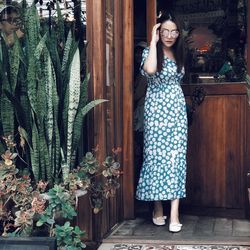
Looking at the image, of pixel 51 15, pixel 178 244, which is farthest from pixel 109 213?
pixel 51 15

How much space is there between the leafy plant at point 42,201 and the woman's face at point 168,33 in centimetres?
123

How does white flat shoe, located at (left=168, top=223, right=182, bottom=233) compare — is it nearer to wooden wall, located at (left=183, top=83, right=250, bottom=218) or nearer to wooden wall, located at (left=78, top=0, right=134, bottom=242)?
wooden wall, located at (left=78, top=0, right=134, bottom=242)

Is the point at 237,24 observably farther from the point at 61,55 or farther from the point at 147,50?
the point at 61,55

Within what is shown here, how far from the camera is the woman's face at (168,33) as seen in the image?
438 centimetres

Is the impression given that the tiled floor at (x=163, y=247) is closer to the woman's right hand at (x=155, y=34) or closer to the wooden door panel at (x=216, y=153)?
the wooden door panel at (x=216, y=153)

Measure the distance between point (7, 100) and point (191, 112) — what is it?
174 cm

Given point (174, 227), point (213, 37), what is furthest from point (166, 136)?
point (213, 37)

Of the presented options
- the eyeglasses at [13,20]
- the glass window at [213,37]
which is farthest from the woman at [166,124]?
the eyeglasses at [13,20]

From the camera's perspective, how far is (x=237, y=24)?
15.5 ft

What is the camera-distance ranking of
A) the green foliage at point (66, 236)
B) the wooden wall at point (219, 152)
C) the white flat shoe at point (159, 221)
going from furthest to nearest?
the wooden wall at point (219, 152), the white flat shoe at point (159, 221), the green foliage at point (66, 236)

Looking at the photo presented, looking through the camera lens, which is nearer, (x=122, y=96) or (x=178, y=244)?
(x=178, y=244)

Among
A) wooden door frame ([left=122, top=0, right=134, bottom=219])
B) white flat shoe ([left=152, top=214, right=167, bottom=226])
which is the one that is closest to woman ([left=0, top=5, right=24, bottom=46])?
wooden door frame ([left=122, top=0, right=134, bottom=219])

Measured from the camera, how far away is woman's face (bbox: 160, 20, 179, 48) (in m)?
4.38

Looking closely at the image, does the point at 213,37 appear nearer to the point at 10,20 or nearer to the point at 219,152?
the point at 219,152
